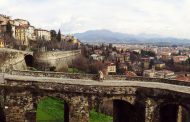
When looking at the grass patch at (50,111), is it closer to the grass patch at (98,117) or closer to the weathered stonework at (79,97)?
the grass patch at (98,117)

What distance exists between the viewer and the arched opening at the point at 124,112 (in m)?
22.3

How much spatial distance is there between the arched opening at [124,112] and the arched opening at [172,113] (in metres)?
1.58

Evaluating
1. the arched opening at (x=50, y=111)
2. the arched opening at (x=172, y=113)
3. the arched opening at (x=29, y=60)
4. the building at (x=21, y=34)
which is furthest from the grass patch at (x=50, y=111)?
the building at (x=21, y=34)

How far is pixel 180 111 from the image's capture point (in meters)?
22.0

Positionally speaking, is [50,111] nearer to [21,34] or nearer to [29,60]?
[29,60]

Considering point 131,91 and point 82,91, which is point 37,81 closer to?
point 82,91

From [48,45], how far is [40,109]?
53.5 meters

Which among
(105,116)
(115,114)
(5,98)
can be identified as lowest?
(105,116)

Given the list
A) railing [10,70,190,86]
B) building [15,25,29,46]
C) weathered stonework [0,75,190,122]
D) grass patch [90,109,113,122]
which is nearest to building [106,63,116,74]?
building [15,25,29,46]

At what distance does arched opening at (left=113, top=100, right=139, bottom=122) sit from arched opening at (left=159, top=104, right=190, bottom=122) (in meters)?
1.58

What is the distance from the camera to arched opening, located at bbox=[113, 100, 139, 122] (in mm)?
22312

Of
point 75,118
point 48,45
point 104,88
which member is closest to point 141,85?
point 104,88

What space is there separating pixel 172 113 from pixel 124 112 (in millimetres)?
2948

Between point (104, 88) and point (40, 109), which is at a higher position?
point (104, 88)
